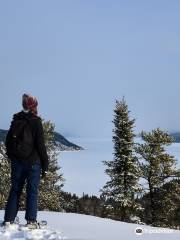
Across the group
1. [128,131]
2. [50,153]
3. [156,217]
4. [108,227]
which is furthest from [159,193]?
[108,227]

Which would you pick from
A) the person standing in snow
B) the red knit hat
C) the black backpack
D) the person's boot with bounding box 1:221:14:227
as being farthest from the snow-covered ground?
the red knit hat

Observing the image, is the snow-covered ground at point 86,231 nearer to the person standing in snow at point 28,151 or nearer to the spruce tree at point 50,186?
the person standing in snow at point 28,151

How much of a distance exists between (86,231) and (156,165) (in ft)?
96.8

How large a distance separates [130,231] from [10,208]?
8.36ft

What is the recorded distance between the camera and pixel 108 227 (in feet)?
35.2

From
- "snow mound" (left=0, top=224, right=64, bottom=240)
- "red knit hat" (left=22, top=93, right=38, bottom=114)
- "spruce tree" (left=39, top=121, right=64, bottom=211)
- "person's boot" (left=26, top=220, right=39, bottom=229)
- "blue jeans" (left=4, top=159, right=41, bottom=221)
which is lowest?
"snow mound" (left=0, top=224, right=64, bottom=240)

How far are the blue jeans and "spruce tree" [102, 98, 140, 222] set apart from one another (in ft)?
90.1

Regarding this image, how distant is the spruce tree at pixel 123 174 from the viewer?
3775 cm

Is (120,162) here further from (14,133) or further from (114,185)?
(14,133)

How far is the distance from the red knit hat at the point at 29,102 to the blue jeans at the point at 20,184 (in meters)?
1.15

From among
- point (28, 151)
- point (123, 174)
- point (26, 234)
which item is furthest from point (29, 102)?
point (123, 174)

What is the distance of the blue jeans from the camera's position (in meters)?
10.1

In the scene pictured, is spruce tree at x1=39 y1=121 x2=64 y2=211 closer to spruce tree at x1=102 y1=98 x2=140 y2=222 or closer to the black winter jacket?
spruce tree at x1=102 y1=98 x2=140 y2=222

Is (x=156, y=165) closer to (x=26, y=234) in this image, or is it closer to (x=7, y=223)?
(x=7, y=223)
